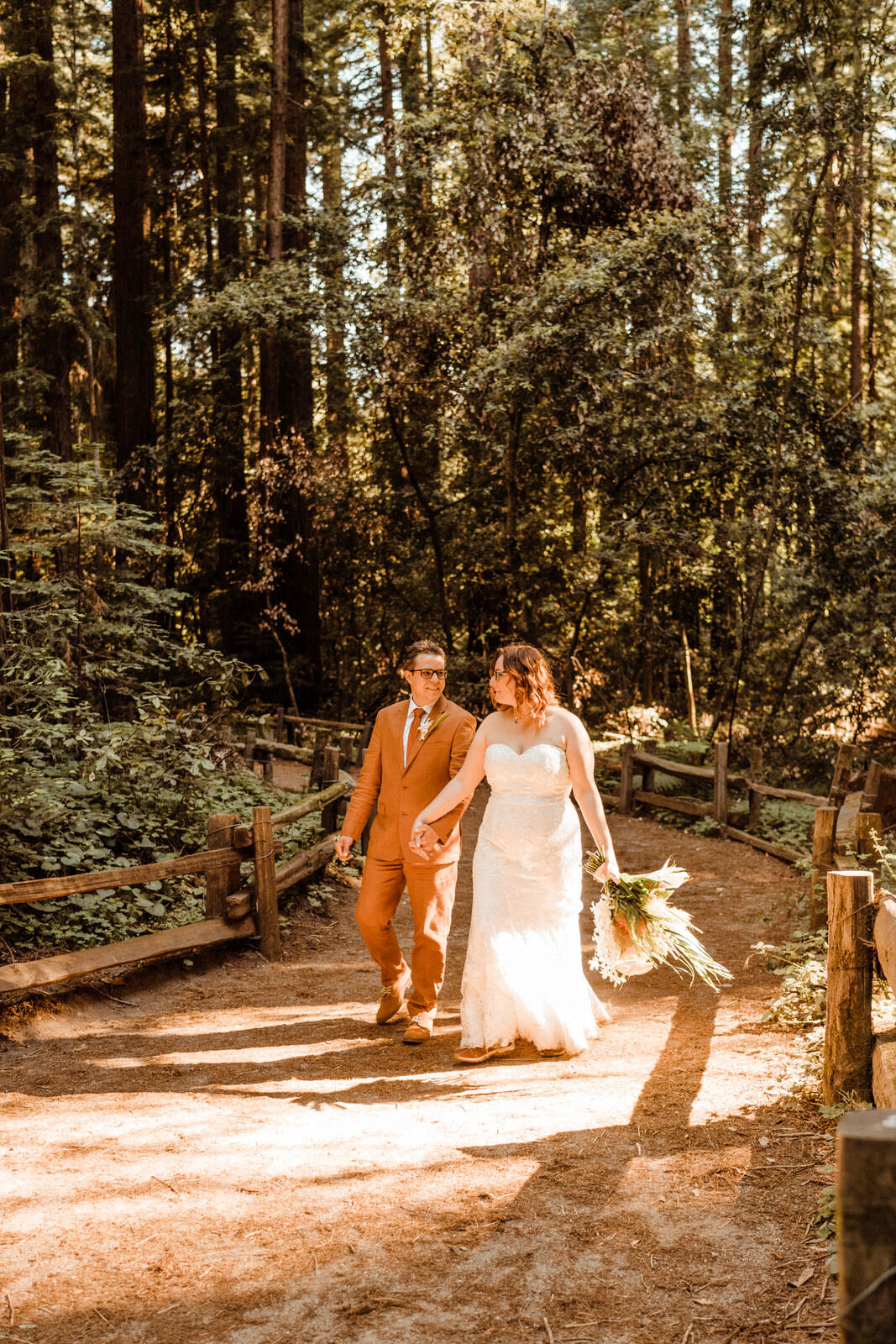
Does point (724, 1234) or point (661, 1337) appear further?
point (724, 1234)

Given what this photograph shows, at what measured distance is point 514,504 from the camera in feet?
55.9

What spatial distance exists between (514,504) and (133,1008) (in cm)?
1182

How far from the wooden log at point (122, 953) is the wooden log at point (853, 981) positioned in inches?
160

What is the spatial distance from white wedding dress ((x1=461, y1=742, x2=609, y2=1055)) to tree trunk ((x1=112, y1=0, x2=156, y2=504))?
615 inches

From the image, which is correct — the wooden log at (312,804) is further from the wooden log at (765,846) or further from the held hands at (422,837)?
the wooden log at (765,846)

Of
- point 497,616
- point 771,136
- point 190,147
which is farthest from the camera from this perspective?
point 190,147

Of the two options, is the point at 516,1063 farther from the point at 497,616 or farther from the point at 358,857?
the point at 497,616

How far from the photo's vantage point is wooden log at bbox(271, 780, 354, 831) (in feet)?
27.5

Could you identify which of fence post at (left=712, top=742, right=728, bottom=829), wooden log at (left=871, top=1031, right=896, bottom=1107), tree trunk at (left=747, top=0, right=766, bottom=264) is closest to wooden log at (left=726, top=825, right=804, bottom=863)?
fence post at (left=712, top=742, right=728, bottom=829)

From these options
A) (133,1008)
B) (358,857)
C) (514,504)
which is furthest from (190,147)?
(133,1008)

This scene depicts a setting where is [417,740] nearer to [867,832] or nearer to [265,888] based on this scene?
[265,888]

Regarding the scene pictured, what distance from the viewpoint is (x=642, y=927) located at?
5.44m

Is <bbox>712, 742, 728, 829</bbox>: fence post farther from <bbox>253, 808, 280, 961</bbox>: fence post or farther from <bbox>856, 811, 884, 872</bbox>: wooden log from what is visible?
<bbox>253, 808, 280, 961</bbox>: fence post

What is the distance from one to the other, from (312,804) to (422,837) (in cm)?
396
